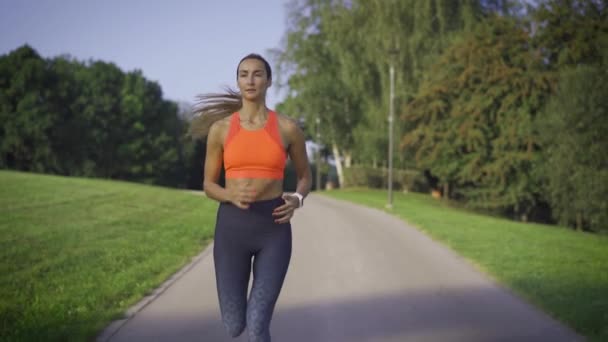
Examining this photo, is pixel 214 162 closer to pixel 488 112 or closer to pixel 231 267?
pixel 231 267

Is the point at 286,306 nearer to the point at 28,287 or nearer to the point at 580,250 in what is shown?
the point at 28,287

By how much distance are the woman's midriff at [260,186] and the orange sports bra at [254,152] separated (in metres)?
0.02

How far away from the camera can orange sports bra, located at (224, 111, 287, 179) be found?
3.41 metres

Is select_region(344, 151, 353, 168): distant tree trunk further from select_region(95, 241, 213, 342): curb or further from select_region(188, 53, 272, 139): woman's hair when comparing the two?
select_region(188, 53, 272, 139): woman's hair

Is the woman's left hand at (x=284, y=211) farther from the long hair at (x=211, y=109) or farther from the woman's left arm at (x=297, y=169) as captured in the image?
the long hair at (x=211, y=109)

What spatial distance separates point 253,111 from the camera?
356 cm

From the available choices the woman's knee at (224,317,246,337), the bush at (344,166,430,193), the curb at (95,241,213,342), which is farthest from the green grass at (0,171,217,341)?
the bush at (344,166,430,193)

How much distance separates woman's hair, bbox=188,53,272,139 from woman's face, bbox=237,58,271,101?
451mm

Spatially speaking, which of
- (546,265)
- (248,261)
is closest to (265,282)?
(248,261)

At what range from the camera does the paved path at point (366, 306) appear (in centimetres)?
528

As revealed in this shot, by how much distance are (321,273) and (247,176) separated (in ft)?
17.7

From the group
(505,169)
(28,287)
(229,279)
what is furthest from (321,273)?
(505,169)

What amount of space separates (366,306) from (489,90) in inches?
948

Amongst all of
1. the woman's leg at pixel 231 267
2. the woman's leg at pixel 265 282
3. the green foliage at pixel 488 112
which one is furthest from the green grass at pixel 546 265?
the green foliage at pixel 488 112
